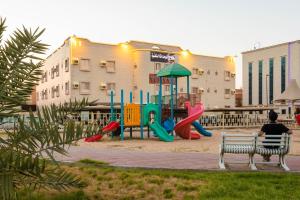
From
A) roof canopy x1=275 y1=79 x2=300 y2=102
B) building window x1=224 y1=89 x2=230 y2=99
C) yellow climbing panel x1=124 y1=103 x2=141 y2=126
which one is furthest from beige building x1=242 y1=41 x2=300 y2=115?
yellow climbing panel x1=124 y1=103 x2=141 y2=126

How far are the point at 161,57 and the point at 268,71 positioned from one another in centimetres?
3168

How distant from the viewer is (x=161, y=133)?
1623cm

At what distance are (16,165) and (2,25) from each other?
0.80 m

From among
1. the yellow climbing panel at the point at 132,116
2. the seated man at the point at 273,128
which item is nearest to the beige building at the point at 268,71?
the yellow climbing panel at the point at 132,116

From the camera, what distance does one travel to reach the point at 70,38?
31.8m

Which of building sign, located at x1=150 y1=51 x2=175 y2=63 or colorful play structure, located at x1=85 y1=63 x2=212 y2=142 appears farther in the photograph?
building sign, located at x1=150 y1=51 x2=175 y2=63

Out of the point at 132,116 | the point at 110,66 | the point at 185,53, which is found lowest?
the point at 132,116

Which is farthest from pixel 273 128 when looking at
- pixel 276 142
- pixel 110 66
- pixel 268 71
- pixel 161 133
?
pixel 268 71

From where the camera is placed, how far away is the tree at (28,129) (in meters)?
1.71

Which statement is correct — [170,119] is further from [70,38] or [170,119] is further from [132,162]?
[70,38]

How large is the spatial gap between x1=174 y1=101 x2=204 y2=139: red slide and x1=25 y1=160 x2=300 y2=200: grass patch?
9.90m

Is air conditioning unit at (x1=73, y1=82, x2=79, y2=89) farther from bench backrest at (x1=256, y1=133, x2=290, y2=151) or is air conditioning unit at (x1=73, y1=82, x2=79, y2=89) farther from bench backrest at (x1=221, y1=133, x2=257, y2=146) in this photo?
bench backrest at (x1=256, y1=133, x2=290, y2=151)

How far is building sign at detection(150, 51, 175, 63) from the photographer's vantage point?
1456 inches

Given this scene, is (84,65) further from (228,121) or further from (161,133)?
(161,133)
